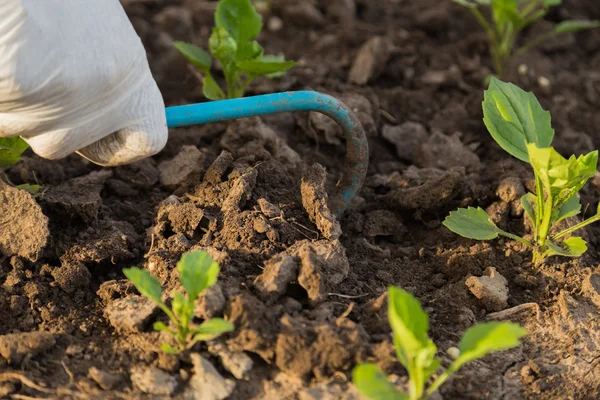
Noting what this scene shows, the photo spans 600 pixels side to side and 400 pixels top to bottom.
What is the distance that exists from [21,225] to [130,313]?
439 millimetres

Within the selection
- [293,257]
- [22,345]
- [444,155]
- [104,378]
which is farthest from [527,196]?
[22,345]

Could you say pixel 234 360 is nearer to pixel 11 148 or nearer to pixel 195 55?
pixel 11 148

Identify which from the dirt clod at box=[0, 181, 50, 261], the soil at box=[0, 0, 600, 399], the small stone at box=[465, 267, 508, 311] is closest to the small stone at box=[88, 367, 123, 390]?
the soil at box=[0, 0, 600, 399]

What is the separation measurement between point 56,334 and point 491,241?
48.9 inches

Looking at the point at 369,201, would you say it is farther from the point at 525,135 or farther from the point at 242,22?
the point at 242,22

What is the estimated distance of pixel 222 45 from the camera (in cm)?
246

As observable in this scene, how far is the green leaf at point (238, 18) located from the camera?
2525 millimetres

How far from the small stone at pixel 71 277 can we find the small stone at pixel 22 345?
0.66 ft

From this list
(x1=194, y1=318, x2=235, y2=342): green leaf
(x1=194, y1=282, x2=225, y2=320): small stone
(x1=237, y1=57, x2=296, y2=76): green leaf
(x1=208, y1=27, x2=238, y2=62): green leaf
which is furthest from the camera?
(x1=208, y1=27, x2=238, y2=62): green leaf

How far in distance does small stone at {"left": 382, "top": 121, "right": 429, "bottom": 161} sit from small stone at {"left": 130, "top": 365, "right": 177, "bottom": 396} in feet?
4.27

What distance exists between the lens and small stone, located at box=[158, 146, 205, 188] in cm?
225

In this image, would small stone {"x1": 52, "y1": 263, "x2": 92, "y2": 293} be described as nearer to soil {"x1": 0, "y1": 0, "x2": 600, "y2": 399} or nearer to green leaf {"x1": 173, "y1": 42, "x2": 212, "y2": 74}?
soil {"x1": 0, "y1": 0, "x2": 600, "y2": 399}

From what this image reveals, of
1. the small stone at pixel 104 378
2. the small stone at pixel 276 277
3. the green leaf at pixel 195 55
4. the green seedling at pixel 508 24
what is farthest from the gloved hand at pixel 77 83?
the green seedling at pixel 508 24

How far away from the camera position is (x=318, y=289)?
1.78 m
